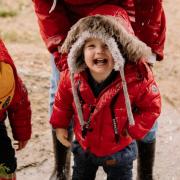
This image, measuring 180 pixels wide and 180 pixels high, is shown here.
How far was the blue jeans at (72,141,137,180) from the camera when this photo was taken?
280 centimetres

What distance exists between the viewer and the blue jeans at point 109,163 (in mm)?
2801

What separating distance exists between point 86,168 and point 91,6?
96 centimetres

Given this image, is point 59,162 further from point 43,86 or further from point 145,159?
point 43,86

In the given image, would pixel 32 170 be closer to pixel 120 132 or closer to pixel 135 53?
pixel 120 132

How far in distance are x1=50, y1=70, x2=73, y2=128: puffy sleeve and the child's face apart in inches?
9.5

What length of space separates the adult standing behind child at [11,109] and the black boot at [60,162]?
407mm

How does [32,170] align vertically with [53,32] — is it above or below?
below

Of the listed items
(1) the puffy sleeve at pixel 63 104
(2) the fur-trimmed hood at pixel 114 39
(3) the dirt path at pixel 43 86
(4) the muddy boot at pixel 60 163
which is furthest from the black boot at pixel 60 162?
(2) the fur-trimmed hood at pixel 114 39

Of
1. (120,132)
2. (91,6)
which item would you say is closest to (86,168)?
(120,132)

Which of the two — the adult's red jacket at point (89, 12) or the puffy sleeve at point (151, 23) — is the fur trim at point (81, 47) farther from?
the puffy sleeve at point (151, 23)

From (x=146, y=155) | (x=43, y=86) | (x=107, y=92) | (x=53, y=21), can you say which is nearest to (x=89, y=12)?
(x=53, y=21)

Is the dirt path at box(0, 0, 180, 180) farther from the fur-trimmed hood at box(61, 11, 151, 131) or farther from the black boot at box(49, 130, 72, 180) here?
the fur-trimmed hood at box(61, 11, 151, 131)

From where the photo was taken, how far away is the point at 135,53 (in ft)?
8.00

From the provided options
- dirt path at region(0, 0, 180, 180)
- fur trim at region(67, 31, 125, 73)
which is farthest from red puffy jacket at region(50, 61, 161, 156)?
dirt path at region(0, 0, 180, 180)
